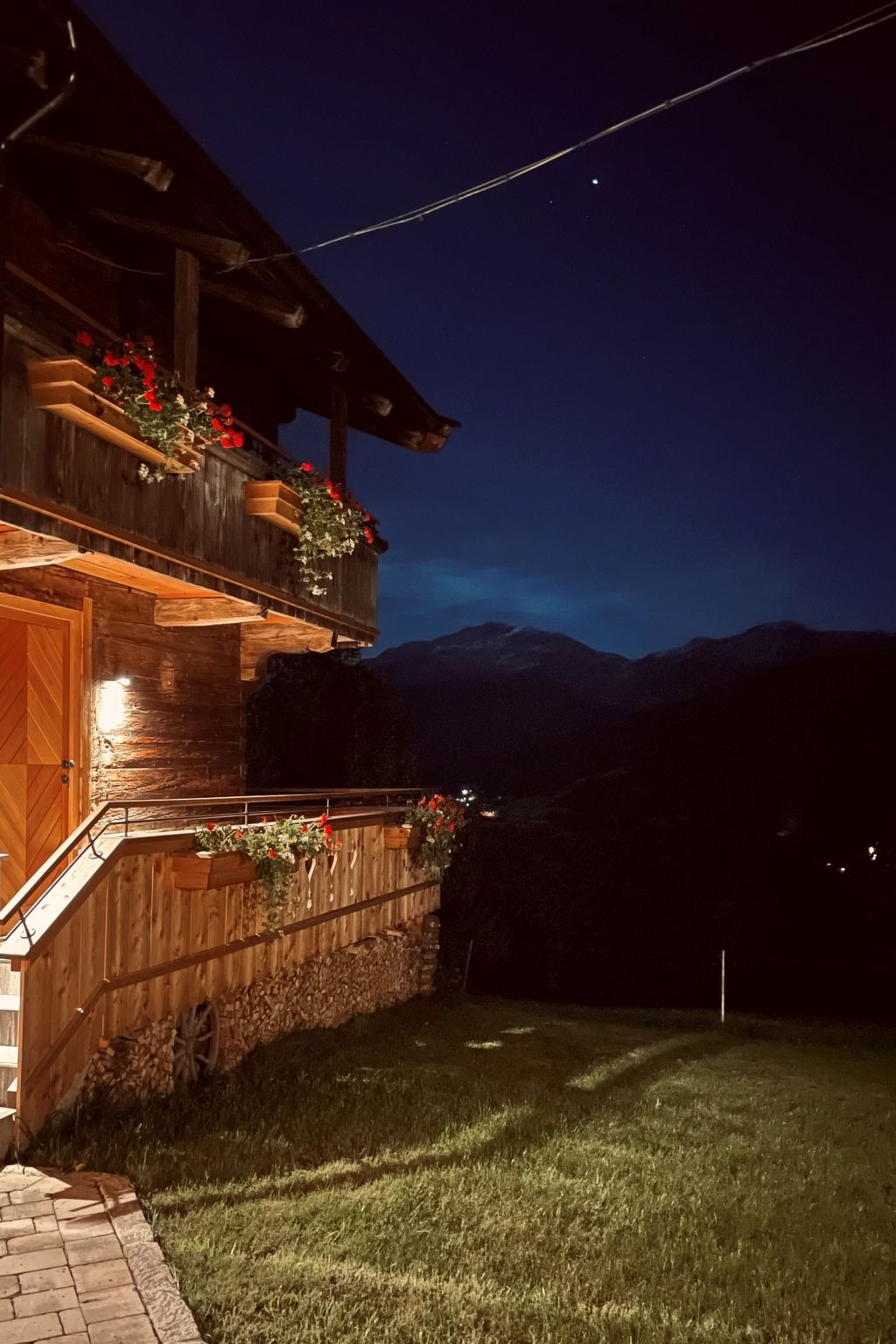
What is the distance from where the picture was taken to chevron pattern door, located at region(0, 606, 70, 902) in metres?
10.7

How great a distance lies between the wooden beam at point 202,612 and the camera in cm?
1141

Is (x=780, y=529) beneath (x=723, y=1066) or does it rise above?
above

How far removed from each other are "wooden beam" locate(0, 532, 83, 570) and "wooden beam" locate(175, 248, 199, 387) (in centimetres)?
224

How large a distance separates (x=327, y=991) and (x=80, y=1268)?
800 centimetres

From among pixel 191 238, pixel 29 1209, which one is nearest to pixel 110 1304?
pixel 29 1209

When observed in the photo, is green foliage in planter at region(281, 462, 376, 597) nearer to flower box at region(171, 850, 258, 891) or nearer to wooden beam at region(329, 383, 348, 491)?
wooden beam at region(329, 383, 348, 491)

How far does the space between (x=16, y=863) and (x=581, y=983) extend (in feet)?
89.6

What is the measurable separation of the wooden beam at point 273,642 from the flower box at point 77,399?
5.10 meters

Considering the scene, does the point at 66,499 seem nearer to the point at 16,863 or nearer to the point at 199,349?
the point at 16,863

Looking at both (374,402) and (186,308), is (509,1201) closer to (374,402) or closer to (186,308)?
(186,308)

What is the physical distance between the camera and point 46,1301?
15.7 ft

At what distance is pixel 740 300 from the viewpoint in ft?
190

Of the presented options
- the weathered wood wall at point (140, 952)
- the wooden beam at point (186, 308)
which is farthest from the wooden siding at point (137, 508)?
the weathered wood wall at point (140, 952)

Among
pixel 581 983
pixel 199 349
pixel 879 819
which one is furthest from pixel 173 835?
pixel 879 819
